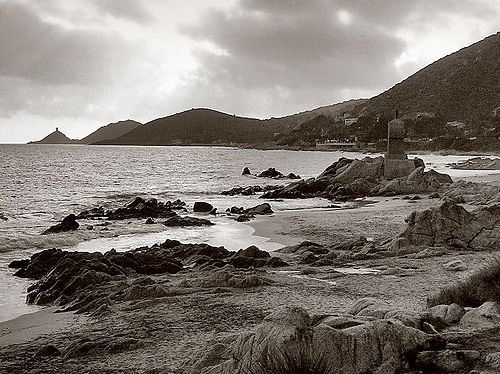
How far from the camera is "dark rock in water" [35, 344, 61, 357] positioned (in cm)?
925

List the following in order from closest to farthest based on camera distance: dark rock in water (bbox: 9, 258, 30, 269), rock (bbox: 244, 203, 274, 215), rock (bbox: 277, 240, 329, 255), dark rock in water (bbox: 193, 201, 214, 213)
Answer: rock (bbox: 277, 240, 329, 255), dark rock in water (bbox: 9, 258, 30, 269), rock (bbox: 244, 203, 274, 215), dark rock in water (bbox: 193, 201, 214, 213)

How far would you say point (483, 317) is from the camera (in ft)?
26.7

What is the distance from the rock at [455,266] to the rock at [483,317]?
5.67 metres

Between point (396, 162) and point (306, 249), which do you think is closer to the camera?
point (306, 249)

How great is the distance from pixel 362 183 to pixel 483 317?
1392 inches

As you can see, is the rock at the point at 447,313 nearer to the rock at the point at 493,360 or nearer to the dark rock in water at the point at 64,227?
the rock at the point at 493,360

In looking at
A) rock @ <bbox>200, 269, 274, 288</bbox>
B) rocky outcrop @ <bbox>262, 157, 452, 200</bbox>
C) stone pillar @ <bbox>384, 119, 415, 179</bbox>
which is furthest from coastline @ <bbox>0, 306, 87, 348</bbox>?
stone pillar @ <bbox>384, 119, 415, 179</bbox>

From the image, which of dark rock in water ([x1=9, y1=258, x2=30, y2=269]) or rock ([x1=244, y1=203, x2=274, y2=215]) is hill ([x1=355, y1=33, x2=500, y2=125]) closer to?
rock ([x1=244, y1=203, x2=274, y2=215])

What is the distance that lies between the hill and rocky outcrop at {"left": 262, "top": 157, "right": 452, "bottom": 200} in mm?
126477

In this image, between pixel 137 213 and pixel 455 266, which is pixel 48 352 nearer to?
pixel 455 266

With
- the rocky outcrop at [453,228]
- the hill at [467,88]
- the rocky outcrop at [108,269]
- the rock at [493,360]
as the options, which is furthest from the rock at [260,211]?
the hill at [467,88]

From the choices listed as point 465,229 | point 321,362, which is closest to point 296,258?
point 465,229

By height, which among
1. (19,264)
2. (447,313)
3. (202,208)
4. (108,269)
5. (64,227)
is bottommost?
(202,208)

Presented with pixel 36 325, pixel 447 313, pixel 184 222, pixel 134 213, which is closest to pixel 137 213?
pixel 134 213
